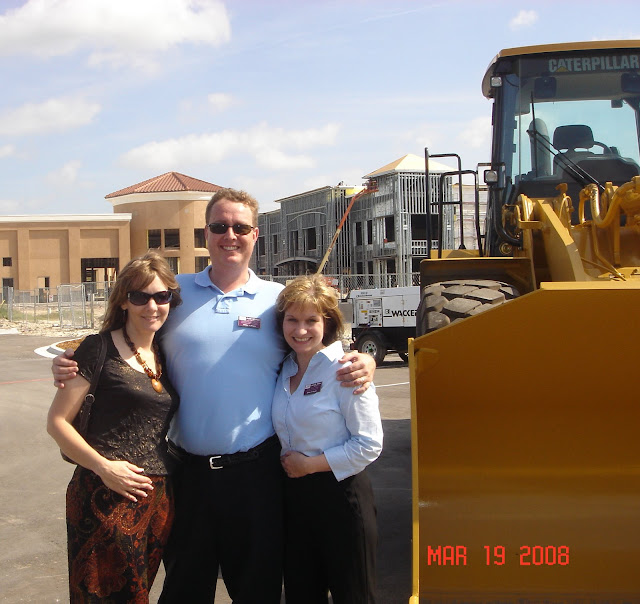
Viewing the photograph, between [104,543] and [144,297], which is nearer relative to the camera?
[104,543]

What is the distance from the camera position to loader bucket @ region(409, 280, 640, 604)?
337 cm

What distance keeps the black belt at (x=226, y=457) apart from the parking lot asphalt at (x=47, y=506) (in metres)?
1.43

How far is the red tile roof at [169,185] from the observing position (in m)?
51.4

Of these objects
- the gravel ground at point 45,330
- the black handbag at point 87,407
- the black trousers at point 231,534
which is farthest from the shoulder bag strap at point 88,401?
the gravel ground at point 45,330

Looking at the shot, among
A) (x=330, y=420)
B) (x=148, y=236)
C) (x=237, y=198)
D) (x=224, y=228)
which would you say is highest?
(x=148, y=236)

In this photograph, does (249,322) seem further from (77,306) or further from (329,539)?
(77,306)

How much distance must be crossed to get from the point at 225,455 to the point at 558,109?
166 inches

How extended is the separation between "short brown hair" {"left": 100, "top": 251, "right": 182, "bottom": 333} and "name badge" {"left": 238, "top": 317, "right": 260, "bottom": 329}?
0.94 ft

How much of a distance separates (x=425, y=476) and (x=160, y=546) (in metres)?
1.55

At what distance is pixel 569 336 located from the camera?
3422 mm

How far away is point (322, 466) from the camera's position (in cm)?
297

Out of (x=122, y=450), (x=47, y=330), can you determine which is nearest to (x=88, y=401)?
(x=122, y=450)

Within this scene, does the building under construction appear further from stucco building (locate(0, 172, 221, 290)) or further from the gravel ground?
the gravel ground

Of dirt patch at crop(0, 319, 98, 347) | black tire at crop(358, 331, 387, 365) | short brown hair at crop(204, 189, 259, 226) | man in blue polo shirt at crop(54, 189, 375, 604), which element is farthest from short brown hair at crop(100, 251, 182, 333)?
dirt patch at crop(0, 319, 98, 347)
